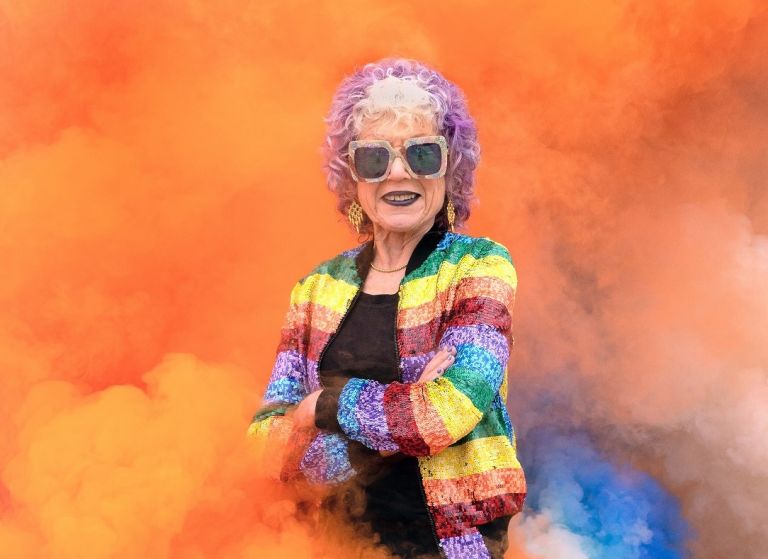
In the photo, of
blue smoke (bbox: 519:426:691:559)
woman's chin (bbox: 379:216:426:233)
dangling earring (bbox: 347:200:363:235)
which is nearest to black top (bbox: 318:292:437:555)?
woman's chin (bbox: 379:216:426:233)

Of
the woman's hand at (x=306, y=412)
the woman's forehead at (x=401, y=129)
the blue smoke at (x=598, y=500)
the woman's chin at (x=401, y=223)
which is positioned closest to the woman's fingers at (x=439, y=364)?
the woman's hand at (x=306, y=412)

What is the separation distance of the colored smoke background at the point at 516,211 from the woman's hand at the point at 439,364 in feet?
6.33

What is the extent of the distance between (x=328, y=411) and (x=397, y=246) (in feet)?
2.16

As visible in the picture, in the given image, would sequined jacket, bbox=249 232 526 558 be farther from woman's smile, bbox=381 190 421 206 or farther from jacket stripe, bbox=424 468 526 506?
Answer: woman's smile, bbox=381 190 421 206

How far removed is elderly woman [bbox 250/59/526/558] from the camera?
231cm

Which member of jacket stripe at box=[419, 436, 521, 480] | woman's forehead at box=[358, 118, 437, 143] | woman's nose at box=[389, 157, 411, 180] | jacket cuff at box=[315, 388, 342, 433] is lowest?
jacket stripe at box=[419, 436, 521, 480]

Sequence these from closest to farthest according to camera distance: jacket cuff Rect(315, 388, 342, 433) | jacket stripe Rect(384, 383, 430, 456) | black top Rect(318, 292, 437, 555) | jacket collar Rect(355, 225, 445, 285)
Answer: jacket stripe Rect(384, 383, 430, 456) < jacket cuff Rect(315, 388, 342, 433) < black top Rect(318, 292, 437, 555) < jacket collar Rect(355, 225, 445, 285)

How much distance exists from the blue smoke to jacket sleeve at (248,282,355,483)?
191 cm

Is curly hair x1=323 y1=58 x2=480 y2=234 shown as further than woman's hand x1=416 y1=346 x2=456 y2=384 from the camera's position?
Yes

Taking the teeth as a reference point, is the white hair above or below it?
above

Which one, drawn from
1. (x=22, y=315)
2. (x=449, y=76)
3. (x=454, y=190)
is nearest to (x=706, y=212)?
(x=449, y=76)

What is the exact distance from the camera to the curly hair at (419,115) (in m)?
2.71

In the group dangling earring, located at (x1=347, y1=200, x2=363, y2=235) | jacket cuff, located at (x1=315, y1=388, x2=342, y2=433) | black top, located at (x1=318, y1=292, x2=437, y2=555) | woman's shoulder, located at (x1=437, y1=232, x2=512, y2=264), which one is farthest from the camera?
dangling earring, located at (x1=347, y1=200, x2=363, y2=235)

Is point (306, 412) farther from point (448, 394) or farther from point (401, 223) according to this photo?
point (401, 223)
